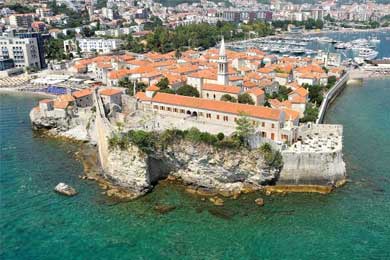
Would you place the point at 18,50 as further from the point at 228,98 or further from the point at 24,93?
the point at 228,98

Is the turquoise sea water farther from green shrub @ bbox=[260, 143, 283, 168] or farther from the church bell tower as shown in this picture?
the church bell tower

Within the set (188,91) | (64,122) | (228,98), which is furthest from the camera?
(188,91)

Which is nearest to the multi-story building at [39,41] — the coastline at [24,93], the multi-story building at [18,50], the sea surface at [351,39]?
the multi-story building at [18,50]

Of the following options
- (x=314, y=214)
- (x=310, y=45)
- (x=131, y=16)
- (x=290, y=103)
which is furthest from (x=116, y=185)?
(x=131, y=16)

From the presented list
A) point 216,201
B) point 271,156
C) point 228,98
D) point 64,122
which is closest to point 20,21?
point 64,122

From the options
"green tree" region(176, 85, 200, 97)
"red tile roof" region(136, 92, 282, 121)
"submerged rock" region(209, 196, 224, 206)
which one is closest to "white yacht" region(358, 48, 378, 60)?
"green tree" region(176, 85, 200, 97)

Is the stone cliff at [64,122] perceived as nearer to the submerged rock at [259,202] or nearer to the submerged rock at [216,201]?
the submerged rock at [216,201]

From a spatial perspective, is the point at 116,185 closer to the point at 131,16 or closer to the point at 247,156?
the point at 247,156
